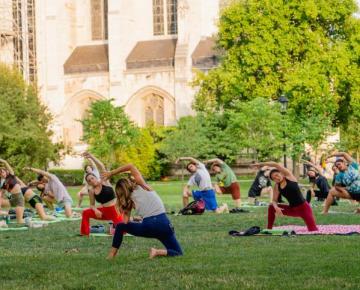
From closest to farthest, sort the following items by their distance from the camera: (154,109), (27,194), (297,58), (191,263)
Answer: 1. (191,263)
2. (27,194)
3. (297,58)
4. (154,109)

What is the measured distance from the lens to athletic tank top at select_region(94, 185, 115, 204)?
46.9 ft

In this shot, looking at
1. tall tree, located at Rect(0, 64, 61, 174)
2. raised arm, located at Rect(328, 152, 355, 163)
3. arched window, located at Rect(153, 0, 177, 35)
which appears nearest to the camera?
raised arm, located at Rect(328, 152, 355, 163)

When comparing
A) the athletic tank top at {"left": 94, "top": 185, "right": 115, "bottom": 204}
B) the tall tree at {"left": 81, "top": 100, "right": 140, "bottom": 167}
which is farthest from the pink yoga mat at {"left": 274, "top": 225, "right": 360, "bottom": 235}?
the tall tree at {"left": 81, "top": 100, "right": 140, "bottom": 167}

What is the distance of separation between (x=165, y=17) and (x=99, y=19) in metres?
4.49

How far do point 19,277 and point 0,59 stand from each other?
4778 cm

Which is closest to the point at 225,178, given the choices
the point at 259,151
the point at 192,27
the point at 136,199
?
the point at 136,199

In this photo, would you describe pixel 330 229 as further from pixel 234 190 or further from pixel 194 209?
pixel 234 190

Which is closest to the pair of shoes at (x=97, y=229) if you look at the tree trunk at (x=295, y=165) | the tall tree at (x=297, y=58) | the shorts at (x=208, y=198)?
the shorts at (x=208, y=198)

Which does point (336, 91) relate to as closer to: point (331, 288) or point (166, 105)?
point (166, 105)

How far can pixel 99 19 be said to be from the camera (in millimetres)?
60344

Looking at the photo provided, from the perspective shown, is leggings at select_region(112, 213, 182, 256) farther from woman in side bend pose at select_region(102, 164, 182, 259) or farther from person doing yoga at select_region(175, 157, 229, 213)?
person doing yoga at select_region(175, 157, 229, 213)

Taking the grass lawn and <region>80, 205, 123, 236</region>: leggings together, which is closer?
the grass lawn

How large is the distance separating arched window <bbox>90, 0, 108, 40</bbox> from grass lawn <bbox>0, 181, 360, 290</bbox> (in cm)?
4664

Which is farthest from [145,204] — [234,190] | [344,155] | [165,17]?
[165,17]
